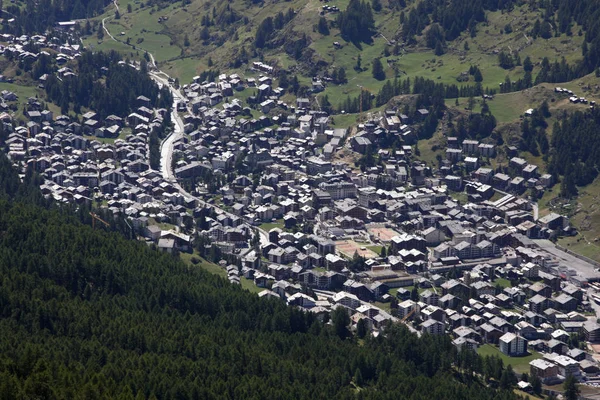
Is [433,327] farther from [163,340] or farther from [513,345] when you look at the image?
[163,340]

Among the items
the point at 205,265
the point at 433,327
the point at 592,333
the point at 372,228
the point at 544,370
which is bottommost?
the point at 372,228

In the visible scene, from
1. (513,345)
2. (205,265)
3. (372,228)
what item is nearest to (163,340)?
(205,265)

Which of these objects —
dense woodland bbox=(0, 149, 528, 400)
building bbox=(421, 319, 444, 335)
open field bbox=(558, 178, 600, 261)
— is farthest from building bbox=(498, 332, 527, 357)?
open field bbox=(558, 178, 600, 261)

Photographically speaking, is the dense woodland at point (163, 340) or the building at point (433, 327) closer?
the dense woodland at point (163, 340)

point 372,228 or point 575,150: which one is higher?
point 575,150

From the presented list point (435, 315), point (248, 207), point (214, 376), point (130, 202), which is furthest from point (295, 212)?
point (214, 376)

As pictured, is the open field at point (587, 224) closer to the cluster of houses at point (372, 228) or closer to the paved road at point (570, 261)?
the paved road at point (570, 261)

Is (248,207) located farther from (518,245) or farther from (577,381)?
(577,381)

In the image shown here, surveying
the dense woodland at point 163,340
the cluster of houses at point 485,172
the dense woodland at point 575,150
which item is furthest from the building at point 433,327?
the dense woodland at point 575,150
